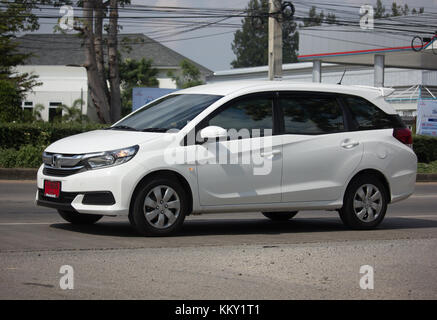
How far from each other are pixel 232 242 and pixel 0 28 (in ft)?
115

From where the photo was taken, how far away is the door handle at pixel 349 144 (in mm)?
10136

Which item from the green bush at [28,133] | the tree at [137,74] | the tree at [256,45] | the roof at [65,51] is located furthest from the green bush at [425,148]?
the tree at [256,45]

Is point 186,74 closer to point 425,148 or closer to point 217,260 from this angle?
point 425,148

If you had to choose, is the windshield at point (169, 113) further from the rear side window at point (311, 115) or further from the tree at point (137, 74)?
the tree at point (137, 74)

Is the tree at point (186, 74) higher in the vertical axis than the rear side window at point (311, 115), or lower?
higher

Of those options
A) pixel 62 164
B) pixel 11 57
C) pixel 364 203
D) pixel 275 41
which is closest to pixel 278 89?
pixel 364 203

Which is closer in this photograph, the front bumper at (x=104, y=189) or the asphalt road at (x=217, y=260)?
the asphalt road at (x=217, y=260)

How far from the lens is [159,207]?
888 centimetres

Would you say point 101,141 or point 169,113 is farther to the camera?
point 169,113

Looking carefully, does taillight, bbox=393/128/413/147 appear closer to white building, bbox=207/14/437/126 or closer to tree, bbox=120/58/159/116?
white building, bbox=207/14/437/126

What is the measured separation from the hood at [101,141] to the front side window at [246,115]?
2.74 feet

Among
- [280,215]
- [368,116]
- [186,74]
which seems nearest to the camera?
[368,116]

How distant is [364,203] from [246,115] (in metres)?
2.05

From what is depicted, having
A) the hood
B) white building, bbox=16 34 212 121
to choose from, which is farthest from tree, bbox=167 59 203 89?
the hood
